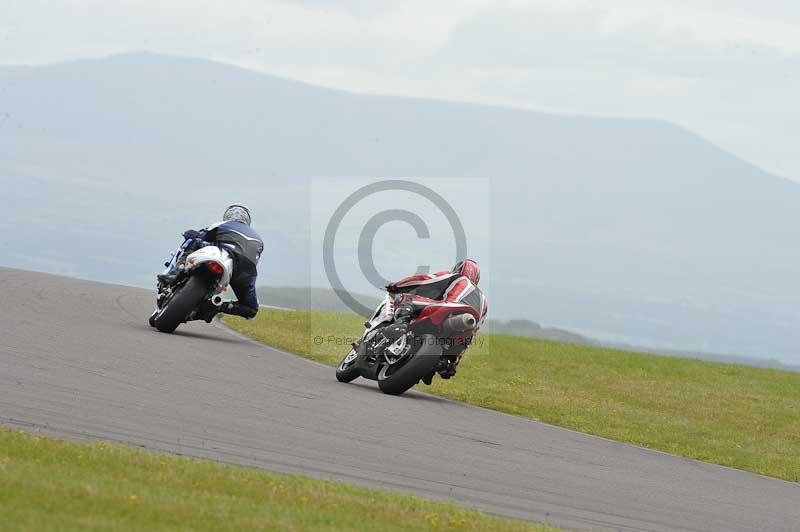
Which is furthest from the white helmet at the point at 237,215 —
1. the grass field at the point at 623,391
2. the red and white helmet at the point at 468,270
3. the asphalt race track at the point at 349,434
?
the red and white helmet at the point at 468,270

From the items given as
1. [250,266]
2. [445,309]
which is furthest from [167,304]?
[445,309]

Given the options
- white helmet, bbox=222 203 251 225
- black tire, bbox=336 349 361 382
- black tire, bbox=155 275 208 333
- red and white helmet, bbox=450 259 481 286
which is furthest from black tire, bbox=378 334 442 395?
white helmet, bbox=222 203 251 225

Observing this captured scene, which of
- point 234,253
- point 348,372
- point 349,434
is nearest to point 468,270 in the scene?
point 348,372

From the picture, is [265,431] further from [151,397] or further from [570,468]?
[570,468]

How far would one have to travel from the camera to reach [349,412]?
1342 centimetres

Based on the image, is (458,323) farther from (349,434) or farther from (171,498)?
(171,498)

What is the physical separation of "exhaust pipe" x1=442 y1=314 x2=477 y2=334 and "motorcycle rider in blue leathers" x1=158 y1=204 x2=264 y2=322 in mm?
4154

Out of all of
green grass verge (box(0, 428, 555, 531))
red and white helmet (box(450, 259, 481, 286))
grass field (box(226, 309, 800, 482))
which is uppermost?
red and white helmet (box(450, 259, 481, 286))

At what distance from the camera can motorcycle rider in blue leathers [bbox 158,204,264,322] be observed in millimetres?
18453

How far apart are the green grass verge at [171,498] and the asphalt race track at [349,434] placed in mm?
800

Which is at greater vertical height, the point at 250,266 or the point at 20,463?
the point at 250,266

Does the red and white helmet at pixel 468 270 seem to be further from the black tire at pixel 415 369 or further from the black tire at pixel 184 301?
the black tire at pixel 184 301

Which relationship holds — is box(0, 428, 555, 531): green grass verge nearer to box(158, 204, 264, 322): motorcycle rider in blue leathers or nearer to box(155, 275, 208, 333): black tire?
box(155, 275, 208, 333): black tire

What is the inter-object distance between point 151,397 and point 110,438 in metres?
2.41
